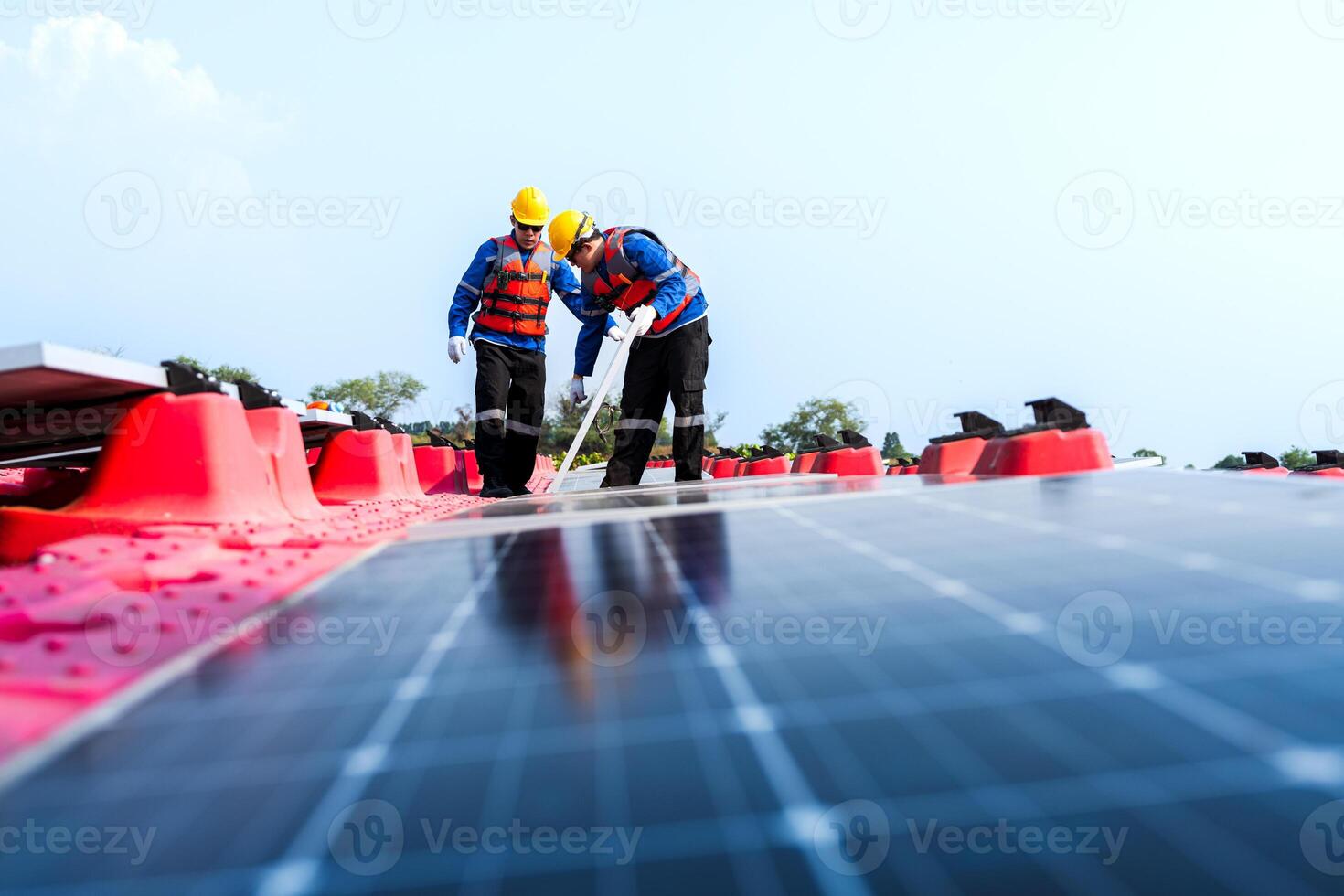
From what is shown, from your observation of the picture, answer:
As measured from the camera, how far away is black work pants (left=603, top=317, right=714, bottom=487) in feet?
26.0

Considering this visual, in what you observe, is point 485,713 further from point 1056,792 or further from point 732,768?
point 1056,792

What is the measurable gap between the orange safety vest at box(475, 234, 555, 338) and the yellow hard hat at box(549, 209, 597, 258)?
0.72 metres

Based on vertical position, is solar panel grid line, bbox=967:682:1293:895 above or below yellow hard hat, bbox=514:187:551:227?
below

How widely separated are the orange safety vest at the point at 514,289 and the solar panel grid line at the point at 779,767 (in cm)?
722

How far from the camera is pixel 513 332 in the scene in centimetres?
880

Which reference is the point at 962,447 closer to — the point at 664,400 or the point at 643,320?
the point at 643,320

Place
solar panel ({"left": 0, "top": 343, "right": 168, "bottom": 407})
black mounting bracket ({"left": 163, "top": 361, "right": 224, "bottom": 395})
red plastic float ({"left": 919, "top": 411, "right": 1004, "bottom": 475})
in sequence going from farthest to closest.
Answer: red plastic float ({"left": 919, "top": 411, "right": 1004, "bottom": 475}), black mounting bracket ({"left": 163, "top": 361, "right": 224, "bottom": 395}), solar panel ({"left": 0, "top": 343, "right": 168, "bottom": 407})

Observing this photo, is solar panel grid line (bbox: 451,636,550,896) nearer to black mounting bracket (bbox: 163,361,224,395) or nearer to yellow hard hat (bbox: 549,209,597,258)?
black mounting bracket (bbox: 163,361,224,395)

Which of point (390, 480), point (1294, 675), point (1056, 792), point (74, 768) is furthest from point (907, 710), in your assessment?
point (390, 480)

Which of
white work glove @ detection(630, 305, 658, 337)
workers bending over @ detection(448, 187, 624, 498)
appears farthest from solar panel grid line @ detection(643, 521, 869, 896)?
workers bending over @ detection(448, 187, 624, 498)

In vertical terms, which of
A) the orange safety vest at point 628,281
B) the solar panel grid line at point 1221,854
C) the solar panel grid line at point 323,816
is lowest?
the solar panel grid line at point 1221,854

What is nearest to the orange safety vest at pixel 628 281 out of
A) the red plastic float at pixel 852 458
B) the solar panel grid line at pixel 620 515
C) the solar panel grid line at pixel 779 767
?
the red plastic float at pixel 852 458

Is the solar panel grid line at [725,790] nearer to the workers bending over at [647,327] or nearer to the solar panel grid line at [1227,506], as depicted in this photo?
the solar panel grid line at [1227,506]

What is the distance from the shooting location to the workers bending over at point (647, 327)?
25.3ft
